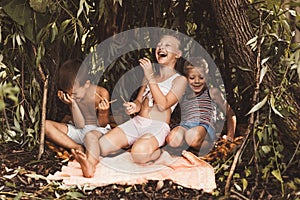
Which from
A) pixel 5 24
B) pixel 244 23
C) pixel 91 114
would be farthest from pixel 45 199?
pixel 244 23

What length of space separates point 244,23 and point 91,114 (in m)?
0.54

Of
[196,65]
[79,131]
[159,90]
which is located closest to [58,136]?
[79,131]

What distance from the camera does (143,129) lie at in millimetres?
1650

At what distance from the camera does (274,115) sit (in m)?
1.50

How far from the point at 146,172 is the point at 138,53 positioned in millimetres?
543

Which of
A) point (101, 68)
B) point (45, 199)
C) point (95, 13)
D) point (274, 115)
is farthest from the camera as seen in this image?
point (101, 68)

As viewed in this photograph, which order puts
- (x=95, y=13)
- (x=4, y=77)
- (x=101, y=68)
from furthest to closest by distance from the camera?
(x=101, y=68) < (x=95, y=13) < (x=4, y=77)

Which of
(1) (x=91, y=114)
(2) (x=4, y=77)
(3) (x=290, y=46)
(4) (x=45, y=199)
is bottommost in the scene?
(4) (x=45, y=199)

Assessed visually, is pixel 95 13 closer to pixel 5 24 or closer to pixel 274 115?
pixel 5 24

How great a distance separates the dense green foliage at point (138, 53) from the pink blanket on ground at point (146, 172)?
0.05 metres

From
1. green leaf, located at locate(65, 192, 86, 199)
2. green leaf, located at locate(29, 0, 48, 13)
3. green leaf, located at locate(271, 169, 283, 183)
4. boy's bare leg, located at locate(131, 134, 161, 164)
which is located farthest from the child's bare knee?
green leaf, located at locate(29, 0, 48, 13)

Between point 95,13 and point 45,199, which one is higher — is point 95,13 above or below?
above

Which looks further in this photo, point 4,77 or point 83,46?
point 83,46

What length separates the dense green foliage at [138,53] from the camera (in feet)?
4.80
